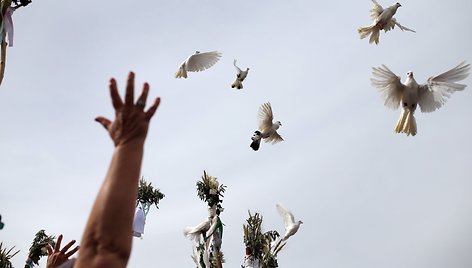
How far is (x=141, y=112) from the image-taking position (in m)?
2.23

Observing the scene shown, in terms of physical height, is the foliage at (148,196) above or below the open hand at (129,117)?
above

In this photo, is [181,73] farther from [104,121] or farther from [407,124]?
[104,121]

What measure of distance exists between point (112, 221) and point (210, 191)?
16.5 meters

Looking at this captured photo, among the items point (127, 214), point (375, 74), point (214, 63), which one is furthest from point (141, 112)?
point (214, 63)

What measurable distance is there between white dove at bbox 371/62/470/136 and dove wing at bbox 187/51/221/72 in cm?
655

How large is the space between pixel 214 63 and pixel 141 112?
1542cm

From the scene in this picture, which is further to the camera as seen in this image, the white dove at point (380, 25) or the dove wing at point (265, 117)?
the dove wing at point (265, 117)

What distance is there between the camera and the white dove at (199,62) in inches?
672

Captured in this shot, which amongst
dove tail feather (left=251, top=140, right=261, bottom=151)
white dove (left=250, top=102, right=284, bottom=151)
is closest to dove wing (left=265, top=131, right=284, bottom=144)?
white dove (left=250, top=102, right=284, bottom=151)

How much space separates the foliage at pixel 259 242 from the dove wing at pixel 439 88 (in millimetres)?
7780

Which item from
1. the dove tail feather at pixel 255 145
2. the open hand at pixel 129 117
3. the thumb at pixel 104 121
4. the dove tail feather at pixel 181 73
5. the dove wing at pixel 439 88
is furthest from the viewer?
the dove tail feather at pixel 255 145

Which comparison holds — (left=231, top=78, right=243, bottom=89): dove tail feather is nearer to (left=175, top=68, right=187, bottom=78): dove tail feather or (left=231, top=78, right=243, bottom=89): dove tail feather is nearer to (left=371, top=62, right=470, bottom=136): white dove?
(left=175, top=68, right=187, bottom=78): dove tail feather

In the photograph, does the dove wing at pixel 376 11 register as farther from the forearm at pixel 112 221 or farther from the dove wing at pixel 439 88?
the forearm at pixel 112 221

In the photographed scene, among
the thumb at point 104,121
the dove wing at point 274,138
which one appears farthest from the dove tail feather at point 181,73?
the thumb at point 104,121
